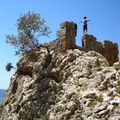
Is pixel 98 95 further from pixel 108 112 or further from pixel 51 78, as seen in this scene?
pixel 51 78

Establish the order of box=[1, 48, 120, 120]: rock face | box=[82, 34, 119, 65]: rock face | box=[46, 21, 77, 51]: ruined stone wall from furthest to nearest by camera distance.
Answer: box=[82, 34, 119, 65]: rock face
box=[46, 21, 77, 51]: ruined stone wall
box=[1, 48, 120, 120]: rock face

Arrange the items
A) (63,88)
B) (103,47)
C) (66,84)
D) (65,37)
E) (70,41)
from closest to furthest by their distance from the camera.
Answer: (63,88) < (66,84) < (65,37) < (70,41) < (103,47)

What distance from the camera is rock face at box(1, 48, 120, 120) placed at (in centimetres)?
2369

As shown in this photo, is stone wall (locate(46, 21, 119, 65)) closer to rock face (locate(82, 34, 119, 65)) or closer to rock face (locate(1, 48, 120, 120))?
rock face (locate(82, 34, 119, 65))

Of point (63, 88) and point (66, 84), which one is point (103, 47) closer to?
point (66, 84)

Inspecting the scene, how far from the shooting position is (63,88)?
28.6 m

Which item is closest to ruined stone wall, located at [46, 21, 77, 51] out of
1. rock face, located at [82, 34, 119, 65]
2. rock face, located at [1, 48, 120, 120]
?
rock face, located at [1, 48, 120, 120]

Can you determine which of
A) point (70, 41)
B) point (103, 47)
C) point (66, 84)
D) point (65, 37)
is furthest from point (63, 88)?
point (103, 47)

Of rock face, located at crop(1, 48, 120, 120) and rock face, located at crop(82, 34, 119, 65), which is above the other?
rock face, located at crop(82, 34, 119, 65)

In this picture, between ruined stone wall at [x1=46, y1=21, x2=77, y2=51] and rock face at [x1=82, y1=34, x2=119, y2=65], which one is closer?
ruined stone wall at [x1=46, y1=21, x2=77, y2=51]

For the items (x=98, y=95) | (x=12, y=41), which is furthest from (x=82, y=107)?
(x=12, y=41)

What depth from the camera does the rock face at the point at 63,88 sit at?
23.7 meters

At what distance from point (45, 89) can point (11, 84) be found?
9.01 meters

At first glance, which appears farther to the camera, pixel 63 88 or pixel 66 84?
pixel 66 84
